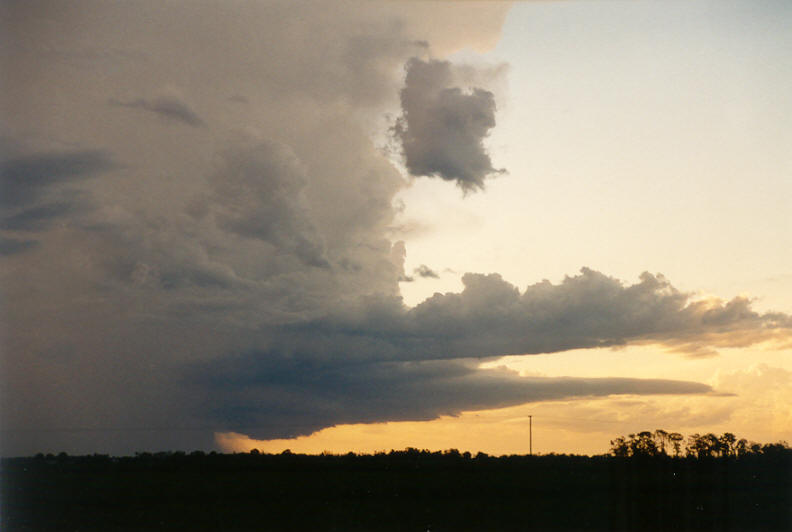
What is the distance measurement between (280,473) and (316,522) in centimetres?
1615

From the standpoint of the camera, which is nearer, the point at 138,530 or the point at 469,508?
the point at 138,530

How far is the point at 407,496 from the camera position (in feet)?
87.6

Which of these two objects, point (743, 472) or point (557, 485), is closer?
point (557, 485)

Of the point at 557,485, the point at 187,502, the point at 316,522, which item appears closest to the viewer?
the point at 316,522

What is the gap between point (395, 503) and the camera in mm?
24766

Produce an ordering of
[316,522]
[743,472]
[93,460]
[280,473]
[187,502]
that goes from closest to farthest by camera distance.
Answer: [316,522] → [187,502] → [743,472] → [280,473] → [93,460]

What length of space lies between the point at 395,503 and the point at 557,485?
789 cm

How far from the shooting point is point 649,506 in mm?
22281

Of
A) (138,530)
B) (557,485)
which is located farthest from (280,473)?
(138,530)

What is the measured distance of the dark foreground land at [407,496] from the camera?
67.2 feet

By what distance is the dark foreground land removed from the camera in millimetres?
20469

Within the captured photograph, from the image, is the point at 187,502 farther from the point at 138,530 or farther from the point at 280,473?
the point at 280,473

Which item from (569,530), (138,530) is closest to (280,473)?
(138,530)

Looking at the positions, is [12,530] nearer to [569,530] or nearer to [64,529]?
[64,529]
